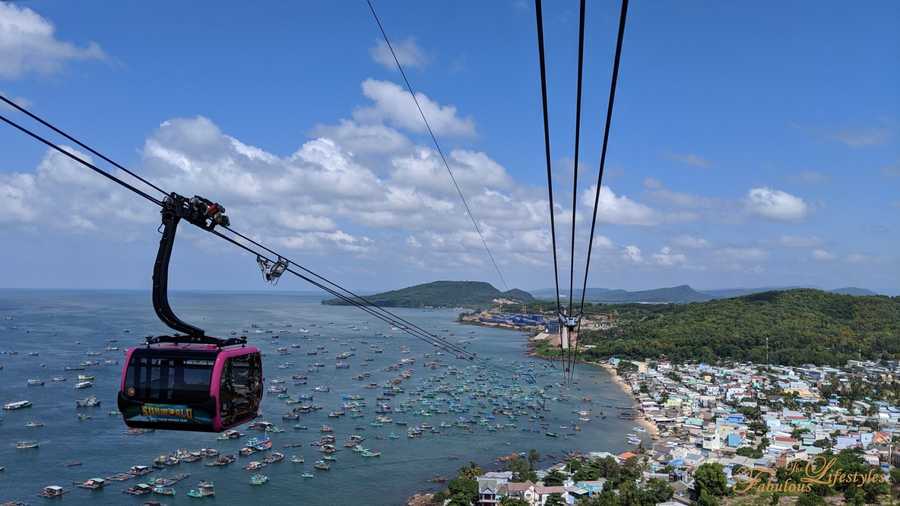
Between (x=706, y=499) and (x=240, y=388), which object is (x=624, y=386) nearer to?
(x=706, y=499)

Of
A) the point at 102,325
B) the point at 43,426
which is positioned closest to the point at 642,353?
the point at 43,426

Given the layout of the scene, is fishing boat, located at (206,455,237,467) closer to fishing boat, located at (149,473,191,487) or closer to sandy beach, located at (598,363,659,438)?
fishing boat, located at (149,473,191,487)

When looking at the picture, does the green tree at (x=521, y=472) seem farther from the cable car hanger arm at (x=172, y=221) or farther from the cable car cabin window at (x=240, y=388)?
the cable car hanger arm at (x=172, y=221)

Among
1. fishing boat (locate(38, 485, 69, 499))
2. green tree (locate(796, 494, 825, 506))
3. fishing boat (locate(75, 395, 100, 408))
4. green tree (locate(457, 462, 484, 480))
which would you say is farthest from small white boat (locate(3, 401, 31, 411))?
green tree (locate(796, 494, 825, 506))

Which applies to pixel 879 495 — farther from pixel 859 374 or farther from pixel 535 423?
pixel 859 374

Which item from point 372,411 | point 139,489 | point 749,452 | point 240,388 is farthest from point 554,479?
point 240,388

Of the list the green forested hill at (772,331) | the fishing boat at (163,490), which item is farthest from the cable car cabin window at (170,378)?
the green forested hill at (772,331)
